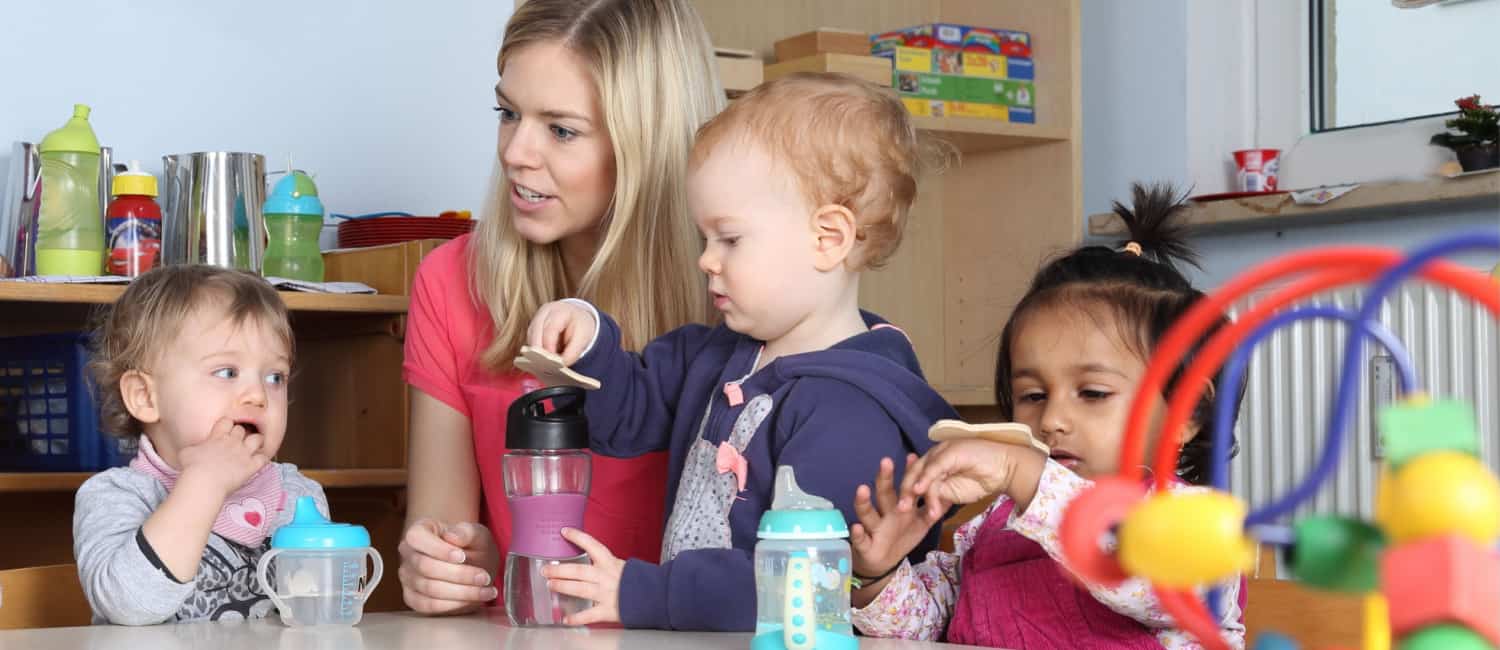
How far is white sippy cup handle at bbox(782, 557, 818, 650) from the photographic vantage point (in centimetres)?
82

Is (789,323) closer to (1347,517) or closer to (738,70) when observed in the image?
(1347,517)

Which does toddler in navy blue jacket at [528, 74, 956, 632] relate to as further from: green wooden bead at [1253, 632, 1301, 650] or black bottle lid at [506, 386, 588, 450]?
green wooden bead at [1253, 632, 1301, 650]

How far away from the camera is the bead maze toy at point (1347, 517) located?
359 mm

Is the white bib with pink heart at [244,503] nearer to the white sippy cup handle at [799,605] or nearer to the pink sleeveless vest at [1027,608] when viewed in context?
the pink sleeveless vest at [1027,608]

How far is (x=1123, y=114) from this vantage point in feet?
10.8

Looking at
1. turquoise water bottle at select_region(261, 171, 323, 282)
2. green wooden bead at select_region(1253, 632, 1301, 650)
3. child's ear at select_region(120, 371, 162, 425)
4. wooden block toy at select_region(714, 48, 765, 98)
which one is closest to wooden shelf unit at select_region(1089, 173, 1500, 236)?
wooden block toy at select_region(714, 48, 765, 98)

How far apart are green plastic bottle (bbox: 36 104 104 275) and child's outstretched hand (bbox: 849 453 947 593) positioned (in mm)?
1619

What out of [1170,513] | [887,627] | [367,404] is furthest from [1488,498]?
[367,404]

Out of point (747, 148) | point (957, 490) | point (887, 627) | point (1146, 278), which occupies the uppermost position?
point (747, 148)

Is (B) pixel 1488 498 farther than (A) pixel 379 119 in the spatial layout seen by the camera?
No

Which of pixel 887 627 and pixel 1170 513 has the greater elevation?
pixel 1170 513

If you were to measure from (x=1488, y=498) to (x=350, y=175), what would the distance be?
2.47 metres

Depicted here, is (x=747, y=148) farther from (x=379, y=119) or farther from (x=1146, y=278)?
(x=379, y=119)

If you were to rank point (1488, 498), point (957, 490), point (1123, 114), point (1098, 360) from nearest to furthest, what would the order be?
point (1488, 498) → point (957, 490) → point (1098, 360) → point (1123, 114)
